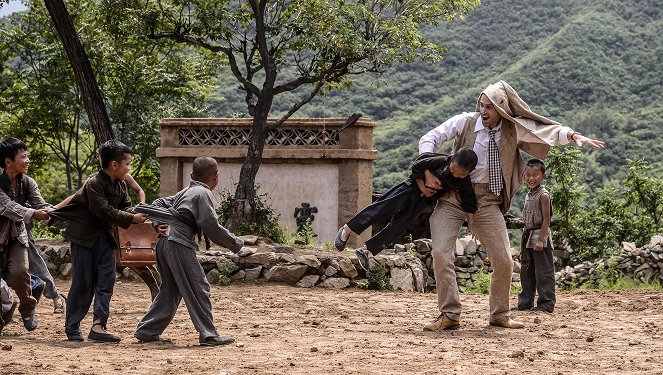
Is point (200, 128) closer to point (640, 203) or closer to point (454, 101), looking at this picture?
point (640, 203)

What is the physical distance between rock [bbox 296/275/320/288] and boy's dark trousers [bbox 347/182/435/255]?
19.7ft

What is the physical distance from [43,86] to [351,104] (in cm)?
1763

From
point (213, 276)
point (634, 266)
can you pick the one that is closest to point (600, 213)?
point (634, 266)

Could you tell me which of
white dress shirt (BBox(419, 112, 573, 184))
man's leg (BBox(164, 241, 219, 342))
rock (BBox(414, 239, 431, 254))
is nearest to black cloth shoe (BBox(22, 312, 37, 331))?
man's leg (BBox(164, 241, 219, 342))

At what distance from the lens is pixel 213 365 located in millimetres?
7344

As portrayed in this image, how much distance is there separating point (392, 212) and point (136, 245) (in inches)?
96.8

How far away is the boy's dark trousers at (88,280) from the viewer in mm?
8844

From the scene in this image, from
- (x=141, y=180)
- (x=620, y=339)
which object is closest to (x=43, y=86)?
(x=141, y=180)

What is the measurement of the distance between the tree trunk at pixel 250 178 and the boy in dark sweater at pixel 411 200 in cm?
791

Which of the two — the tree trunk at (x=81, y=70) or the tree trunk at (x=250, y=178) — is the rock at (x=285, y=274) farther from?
the tree trunk at (x=81, y=70)

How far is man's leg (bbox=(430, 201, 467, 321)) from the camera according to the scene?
9258 millimetres

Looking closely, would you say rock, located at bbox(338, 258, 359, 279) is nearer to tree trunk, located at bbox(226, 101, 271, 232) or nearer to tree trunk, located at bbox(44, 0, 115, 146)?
tree trunk, located at bbox(226, 101, 271, 232)

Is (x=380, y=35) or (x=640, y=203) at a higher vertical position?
(x=380, y=35)

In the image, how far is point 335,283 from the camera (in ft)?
49.9
